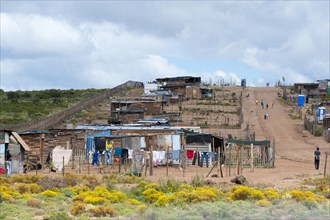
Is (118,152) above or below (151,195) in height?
above

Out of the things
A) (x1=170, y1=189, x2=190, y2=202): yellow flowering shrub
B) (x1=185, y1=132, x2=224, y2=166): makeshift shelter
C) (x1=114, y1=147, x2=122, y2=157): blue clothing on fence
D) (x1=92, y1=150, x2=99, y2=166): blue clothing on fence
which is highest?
(x1=185, y1=132, x2=224, y2=166): makeshift shelter

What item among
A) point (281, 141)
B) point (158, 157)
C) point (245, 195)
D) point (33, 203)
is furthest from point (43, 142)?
point (281, 141)

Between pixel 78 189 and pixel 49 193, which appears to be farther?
pixel 78 189

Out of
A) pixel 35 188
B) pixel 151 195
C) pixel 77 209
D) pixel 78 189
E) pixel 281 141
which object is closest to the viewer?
pixel 77 209

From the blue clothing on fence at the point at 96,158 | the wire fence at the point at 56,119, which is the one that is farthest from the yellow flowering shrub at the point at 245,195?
the wire fence at the point at 56,119

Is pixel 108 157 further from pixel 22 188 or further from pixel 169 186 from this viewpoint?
pixel 22 188

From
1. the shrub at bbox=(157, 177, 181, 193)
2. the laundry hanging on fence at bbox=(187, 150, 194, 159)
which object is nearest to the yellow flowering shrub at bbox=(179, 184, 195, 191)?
the shrub at bbox=(157, 177, 181, 193)

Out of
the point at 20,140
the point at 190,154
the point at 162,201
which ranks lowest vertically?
the point at 162,201

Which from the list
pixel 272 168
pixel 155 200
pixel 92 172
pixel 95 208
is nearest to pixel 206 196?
pixel 155 200

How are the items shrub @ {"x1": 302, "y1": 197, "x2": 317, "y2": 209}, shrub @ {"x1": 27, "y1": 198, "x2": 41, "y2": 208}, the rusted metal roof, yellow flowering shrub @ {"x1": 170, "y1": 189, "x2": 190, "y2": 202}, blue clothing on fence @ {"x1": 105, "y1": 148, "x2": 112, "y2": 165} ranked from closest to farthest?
shrub @ {"x1": 302, "y1": 197, "x2": 317, "y2": 209}, shrub @ {"x1": 27, "y1": 198, "x2": 41, "y2": 208}, yellow flowering shrub @ {"x1": 170, "y1": 189, "x2": 190, "y2": 202}, the rusted metal roof, blue clothing on fence @ {"x1": 105, "y1": 148, "x2": 112, "y2": 165}

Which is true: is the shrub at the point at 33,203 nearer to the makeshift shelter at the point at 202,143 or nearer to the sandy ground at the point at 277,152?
the sandy ground at the point at 277,152

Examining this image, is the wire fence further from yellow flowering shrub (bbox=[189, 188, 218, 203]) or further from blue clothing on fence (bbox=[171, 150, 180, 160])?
yellow flowering shrub (bbox=[189, 188, 218, 203])

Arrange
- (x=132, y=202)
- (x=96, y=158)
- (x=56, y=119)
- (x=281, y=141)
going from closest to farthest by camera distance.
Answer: (x=132, y=202)
(x=96, y=158)
(x=281, y=141)
(x=56, y=119)

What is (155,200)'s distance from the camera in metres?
22.7
